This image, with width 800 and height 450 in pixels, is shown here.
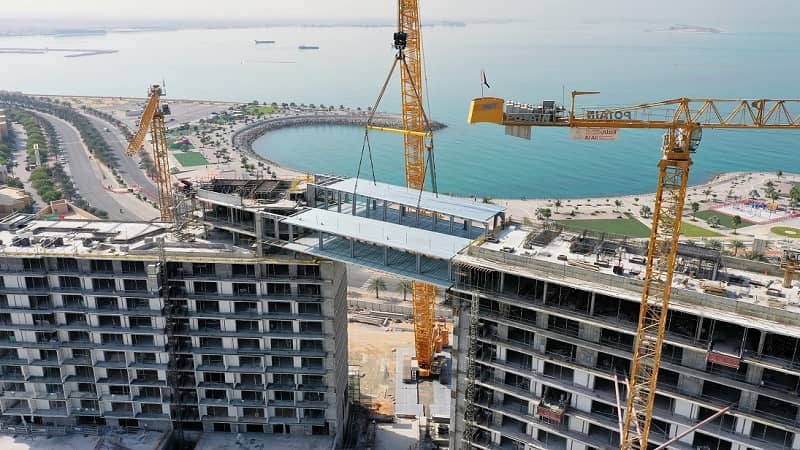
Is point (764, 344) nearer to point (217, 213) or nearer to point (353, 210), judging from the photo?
point (353, 210)

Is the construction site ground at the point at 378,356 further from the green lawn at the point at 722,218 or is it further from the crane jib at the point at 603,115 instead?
the green lawn at the point at 722,218

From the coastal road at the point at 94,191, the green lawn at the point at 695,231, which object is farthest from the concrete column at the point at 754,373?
the coastal road at the point at 94,191

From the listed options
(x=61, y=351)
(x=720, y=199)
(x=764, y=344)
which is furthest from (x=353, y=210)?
(x=720, y=199)

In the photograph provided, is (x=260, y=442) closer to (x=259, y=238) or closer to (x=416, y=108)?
(x=259, y=238)

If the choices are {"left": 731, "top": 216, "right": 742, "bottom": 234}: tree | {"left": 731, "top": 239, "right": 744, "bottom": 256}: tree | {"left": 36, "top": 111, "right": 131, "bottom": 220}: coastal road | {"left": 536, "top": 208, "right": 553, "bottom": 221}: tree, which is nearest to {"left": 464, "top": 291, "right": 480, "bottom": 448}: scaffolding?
{"left": 731, "top": 239, "right": 744, "bottom": 256}: tree

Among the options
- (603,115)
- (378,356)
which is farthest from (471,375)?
(378,356)
